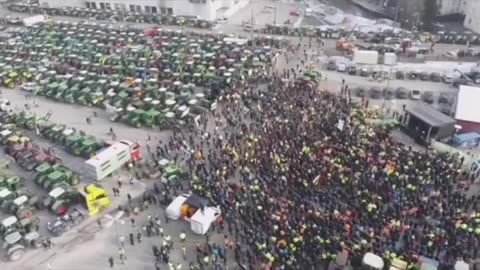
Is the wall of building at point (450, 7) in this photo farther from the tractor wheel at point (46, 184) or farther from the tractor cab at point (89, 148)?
the tractor wheel at point (46, 184)

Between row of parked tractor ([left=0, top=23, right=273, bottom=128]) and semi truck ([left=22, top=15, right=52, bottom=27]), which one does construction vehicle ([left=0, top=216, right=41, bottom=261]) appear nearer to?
row of parked tractor ([left=0, top=23, right=273, bottom=128])

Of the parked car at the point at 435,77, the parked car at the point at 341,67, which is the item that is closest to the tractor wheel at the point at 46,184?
the parked car at the point at 341,67

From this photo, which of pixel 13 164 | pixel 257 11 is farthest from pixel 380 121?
pixel 257 11

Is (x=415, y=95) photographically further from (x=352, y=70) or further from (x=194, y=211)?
(x=194, y=211)

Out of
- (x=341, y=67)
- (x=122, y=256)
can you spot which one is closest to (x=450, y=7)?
(x=341, y=67)

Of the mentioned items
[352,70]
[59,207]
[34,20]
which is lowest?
[59,207]

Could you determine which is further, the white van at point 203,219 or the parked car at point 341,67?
Answer: the parked car at point 341,67
